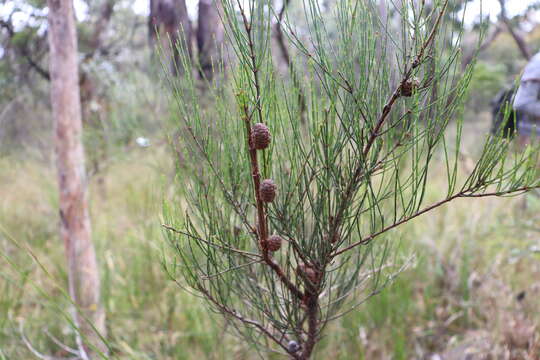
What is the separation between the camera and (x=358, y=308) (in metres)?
1.85

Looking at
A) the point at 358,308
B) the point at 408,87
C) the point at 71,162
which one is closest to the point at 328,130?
the point at 408,87

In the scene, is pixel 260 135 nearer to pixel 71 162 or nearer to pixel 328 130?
pixel 328 130

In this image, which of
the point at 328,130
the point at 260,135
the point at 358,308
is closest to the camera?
the point at 260,135

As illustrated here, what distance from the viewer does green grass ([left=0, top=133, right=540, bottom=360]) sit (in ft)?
7.52

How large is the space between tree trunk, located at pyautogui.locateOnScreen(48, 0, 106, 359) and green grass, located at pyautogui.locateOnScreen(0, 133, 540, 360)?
0.58 ft

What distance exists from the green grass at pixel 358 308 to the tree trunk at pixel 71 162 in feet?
0.58

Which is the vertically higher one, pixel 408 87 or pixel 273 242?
pixel 408 87

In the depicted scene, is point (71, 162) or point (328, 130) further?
point (71, 162)

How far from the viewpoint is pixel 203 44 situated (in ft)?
9.42

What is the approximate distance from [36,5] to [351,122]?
91.7 inches

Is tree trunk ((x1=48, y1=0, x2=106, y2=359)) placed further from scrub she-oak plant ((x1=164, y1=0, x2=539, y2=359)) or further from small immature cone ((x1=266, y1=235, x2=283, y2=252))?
small immature cone ((x1=266, y1=235, x2=283, y2=252))

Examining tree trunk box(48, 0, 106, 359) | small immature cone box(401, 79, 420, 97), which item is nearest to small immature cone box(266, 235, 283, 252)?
small immature cone box(401, 79, 420, 97)

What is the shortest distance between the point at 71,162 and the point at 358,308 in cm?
134

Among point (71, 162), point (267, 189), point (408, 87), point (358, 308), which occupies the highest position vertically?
point (408, 87)
